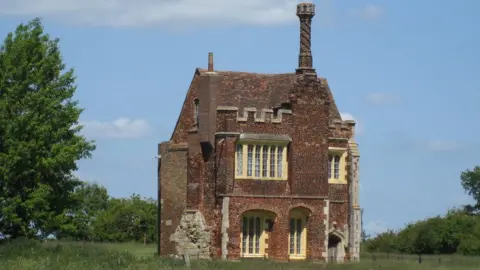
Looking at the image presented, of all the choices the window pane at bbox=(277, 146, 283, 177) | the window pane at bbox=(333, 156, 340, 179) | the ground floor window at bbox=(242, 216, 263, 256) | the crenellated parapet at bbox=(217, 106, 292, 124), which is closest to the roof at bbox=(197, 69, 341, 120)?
the crenellated parapet at bbox=(217, 106, 292, 124)

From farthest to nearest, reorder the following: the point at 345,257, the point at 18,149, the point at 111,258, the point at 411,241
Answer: the point at 411,241, the point at 345,257, the point at 18,149, the point at 111,258

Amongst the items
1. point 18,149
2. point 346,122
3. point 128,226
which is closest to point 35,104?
point 18,149

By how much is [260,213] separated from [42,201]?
9.32 metres

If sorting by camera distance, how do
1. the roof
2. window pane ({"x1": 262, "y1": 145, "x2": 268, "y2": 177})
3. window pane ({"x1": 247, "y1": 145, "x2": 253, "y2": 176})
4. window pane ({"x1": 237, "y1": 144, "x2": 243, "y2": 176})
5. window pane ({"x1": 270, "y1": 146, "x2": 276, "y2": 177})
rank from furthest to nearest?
the roof < window pane ({"x1": 270, "y1": 146, "x2": 276, "y2": 177}) < window pane ({"x1": 262, "y1": 145, "x2": 268, "y2": 177}) < window pane ({"x1": 247, "y1": 145, "x2": 253, "y2": 176}) < window pane ({"x1": 237, "y1": 144, "x2": 243, "y2": 176})

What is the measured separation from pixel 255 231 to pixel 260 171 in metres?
2.59

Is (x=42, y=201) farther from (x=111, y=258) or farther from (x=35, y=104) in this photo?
(x=111, y=258)

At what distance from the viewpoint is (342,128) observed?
6444cm

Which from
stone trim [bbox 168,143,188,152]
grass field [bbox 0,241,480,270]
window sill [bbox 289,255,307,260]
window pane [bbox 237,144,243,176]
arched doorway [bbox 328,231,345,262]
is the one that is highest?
stone trim [bbox 168,143,188,152]

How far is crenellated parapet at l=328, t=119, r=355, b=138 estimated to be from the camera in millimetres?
63969

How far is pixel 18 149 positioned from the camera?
60.1 meters

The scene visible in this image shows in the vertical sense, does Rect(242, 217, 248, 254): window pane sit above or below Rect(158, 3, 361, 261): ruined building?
below

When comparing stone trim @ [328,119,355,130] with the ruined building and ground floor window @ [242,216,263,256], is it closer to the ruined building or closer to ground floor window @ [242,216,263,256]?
the ruined building

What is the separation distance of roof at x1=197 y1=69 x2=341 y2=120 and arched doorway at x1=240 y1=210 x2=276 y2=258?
4.97 metres

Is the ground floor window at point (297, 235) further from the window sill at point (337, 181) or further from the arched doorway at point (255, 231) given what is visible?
the window sill at point (337, 181)
